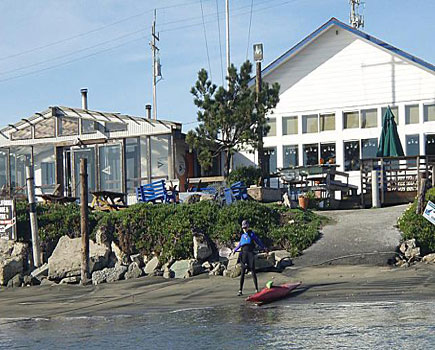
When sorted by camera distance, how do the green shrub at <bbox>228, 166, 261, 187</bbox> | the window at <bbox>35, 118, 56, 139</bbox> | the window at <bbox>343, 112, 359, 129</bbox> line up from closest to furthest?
the green shrub at <bbox>228, 166, 261, 187</bbox> → the window at <bbox>343, 112, 359, 129</bbox> → the window at <bbox>35, 118, 56, 139</bbox>

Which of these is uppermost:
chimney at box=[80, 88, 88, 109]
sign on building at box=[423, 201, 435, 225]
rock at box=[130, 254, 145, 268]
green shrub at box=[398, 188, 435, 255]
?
chimney at box=[80, 88, 88, 109]

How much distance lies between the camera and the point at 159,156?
108 feet

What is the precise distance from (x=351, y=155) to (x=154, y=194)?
9932 millimetres

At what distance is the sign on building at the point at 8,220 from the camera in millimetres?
26719

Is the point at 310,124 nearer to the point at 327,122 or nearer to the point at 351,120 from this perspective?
the point at 327,122

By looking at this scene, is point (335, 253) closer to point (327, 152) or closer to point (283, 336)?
point (283, 336)

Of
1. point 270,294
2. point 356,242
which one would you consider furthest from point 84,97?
point 270,294

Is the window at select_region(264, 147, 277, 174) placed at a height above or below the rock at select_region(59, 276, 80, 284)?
above

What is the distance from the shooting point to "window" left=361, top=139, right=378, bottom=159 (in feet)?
108

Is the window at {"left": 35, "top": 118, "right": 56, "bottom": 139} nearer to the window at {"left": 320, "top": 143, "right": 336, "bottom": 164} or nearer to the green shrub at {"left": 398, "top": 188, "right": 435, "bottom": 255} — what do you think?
the window at {"left": 320, "top": 143, "right": 336, "bottom": 164}

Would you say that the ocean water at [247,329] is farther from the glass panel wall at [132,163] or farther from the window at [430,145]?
the window at [430,145]

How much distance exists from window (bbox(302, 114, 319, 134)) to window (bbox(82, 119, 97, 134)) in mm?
9142

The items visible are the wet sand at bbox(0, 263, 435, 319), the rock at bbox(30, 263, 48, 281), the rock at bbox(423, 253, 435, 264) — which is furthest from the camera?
the rock at bbox(30, 263, 48, 281)

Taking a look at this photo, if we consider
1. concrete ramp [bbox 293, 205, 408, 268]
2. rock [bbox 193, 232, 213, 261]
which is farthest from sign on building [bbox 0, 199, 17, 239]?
concrete ramp [bbox 293, 205, 408, 268]
